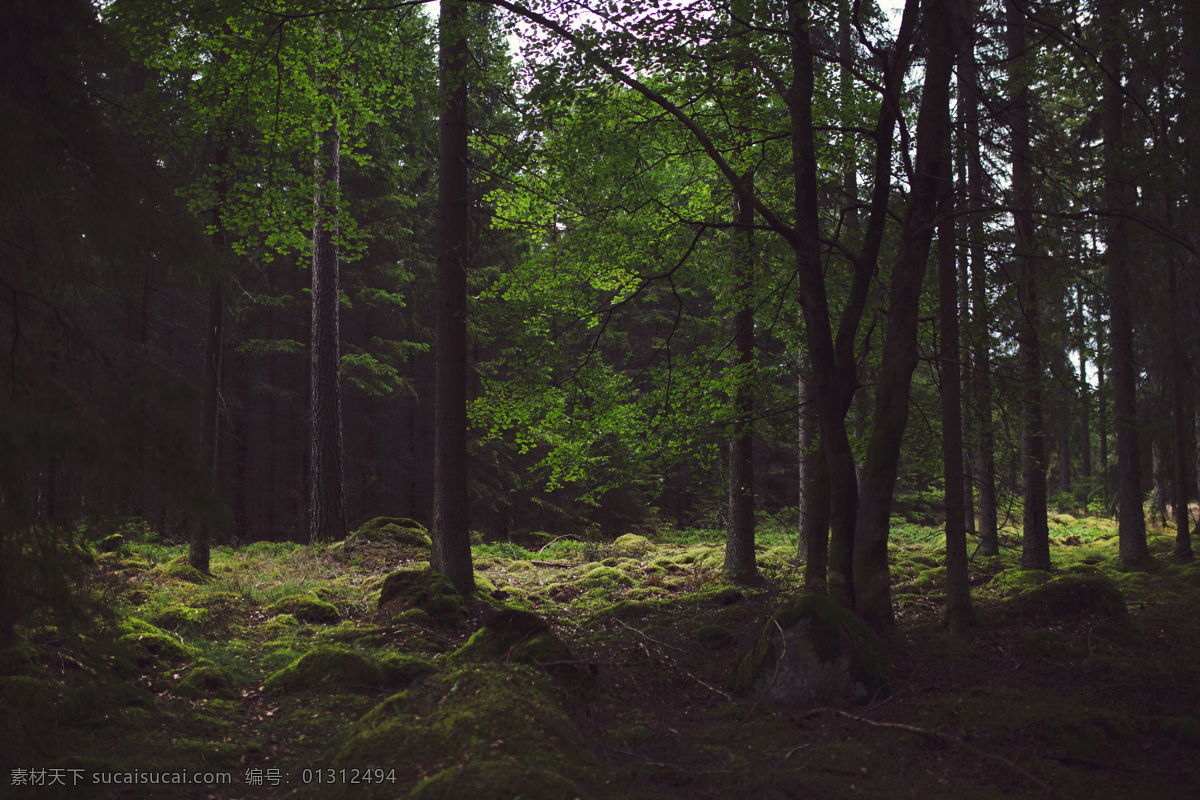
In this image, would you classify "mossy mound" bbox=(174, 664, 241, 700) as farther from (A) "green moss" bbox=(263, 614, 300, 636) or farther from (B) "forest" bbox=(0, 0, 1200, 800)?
(A) "green moss" bbox=(263, 614, 300, 636)

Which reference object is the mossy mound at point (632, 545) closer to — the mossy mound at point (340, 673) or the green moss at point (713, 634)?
the green moss at point (713, 634)

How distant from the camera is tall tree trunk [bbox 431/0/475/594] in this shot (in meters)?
9.46

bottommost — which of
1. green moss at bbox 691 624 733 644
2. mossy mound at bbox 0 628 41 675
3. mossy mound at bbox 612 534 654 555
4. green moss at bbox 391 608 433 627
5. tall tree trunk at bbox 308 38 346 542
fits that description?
mossy mound at bbox 612 534 654 555

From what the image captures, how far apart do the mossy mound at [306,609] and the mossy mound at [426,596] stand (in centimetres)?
62

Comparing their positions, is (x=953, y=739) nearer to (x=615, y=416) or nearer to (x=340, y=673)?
(x=340, y=673)

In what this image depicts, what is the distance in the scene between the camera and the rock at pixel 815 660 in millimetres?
5605

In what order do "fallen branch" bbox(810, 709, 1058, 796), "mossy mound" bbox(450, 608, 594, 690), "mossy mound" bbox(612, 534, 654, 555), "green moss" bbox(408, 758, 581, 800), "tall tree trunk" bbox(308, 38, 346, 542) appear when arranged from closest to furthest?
"green moss" bbox(408, 758, 581, 800)
"fallen branch" bbox(810, 709, 1058, 796)
"mossy mound" bbox(450, 608, 594, 690)
"tall tree trunk" bbox(308, 38, 346, 542)
"mossy mound" bbox(612, 534, 654, 555)

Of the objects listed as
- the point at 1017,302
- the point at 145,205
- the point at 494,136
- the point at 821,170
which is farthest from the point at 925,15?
the point at 145,205

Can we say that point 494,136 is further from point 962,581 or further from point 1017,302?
point 962,581

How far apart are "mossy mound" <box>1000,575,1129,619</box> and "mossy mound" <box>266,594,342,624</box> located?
8.21m

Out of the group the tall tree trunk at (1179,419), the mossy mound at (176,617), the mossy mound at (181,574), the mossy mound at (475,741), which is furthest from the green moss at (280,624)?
the tall tree trunk at (1179,419)

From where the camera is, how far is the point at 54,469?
11.2 ft

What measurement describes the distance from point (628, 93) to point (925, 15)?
365 cm

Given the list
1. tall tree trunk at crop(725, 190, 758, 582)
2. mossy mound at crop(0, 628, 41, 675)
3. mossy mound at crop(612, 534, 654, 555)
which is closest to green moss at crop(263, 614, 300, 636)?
mossy mound at crop(0, 628, 41, 675)
